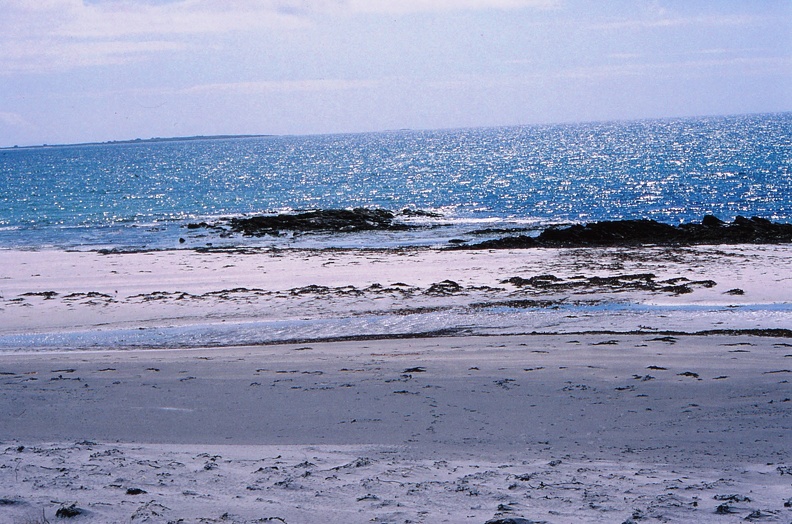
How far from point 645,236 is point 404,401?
19.4m

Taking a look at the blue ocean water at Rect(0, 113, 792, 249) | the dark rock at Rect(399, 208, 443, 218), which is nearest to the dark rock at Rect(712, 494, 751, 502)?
the blue ocean water at Rect(0, 113, 792, 249)

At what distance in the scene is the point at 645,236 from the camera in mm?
24859

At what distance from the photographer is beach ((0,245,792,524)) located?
15.7 feet

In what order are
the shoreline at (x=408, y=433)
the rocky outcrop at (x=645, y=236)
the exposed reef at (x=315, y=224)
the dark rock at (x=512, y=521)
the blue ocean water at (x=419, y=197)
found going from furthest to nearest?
the blue ocean water at (x=419, y=197) → the exposed reef at (x=315, y=224) → the rocky outcrop at (x=645, y=236) → the shoreline at (x=408, y=433) → the dark rock at (x=512, y=521)

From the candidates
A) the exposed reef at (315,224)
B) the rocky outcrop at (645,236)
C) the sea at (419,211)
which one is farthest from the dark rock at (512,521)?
the exposed reef at (315,224)

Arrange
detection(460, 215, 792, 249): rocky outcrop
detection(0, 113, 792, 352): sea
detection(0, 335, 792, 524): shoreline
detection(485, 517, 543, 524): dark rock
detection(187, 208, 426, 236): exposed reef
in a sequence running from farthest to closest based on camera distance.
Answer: detection(187, 208, 426, 236): exposed reef, detection(460, 215, 792, 249): rocky outcrop, detection(0, 113, 792, 352): sea, detection(0, 335, 792, 524): shoreline, detection(485, 517, 543, 524): dark rock

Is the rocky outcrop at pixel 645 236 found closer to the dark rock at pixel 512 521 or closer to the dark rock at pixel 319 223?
the dark rock at pixel 319 223

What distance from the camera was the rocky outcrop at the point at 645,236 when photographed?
78.0 feet

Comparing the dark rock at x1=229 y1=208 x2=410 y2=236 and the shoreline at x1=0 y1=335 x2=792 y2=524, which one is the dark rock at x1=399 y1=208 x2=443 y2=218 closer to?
the dark rock at x1=229 y1=208 x2=410 y2=236

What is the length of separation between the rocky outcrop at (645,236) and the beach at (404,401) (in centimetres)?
727

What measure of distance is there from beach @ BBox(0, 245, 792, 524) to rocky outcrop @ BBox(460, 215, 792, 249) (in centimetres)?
727

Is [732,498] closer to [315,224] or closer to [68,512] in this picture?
[68,512]

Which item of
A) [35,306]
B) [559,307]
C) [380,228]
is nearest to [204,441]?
[559,307]

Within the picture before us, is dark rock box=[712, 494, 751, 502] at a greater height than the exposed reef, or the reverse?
the exposed reef
